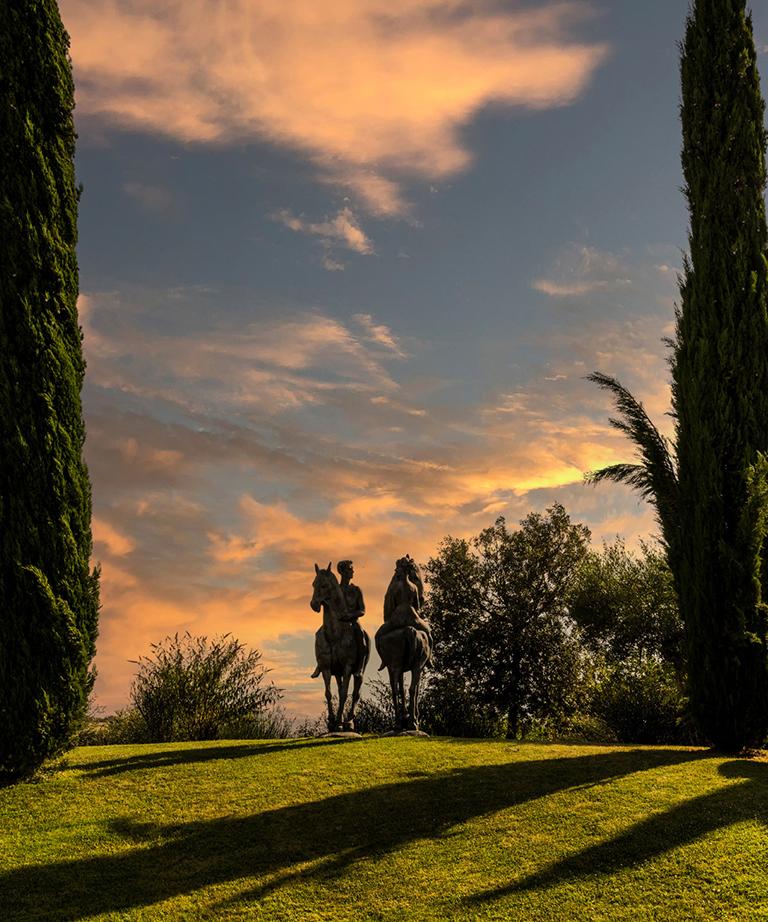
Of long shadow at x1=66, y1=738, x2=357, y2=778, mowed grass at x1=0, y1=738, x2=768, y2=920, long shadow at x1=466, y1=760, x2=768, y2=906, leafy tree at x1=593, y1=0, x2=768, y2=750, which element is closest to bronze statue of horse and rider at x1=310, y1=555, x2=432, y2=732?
long shadow at x1=66, y1=738, x2=357, y2=778

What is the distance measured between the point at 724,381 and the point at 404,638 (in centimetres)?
797

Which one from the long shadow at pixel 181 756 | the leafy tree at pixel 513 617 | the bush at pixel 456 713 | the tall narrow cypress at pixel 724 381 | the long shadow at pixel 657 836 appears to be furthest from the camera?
the leafy tree at pixel 513 617

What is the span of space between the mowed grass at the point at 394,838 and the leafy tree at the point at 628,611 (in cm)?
1544

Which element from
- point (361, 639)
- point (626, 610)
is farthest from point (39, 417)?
→ point (626, 610)

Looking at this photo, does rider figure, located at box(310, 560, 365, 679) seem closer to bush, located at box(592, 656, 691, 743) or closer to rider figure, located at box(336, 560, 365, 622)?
rider figure, located at box(336, 560, 365, 622)

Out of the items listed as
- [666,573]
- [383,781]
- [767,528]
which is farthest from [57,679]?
[666,573]

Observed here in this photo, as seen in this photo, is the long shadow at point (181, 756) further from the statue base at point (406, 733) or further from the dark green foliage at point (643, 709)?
the dark green foliage at point (643, 709)

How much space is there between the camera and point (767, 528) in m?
15.4

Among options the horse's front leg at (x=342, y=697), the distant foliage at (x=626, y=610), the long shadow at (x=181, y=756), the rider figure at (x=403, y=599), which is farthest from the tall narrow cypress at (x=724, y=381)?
the distant foliage at (x=626, y=610)

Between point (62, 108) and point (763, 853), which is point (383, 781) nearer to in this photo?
point (763, 853)

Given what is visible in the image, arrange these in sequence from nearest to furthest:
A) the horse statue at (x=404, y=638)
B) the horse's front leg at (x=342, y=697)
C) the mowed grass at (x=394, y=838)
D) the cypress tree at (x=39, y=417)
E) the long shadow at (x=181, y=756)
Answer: the mowed grass at (x=394, y=838) → the cypress tree at (x=39, y=417) → the long shadow at (x=181, y=756) → the horse statue at (x=404, y=638) → the horse's front leg at (x=342, y=697)

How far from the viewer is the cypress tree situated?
43.1ft

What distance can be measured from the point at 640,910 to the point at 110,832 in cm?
646

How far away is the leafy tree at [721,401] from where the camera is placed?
14781 millimetres
